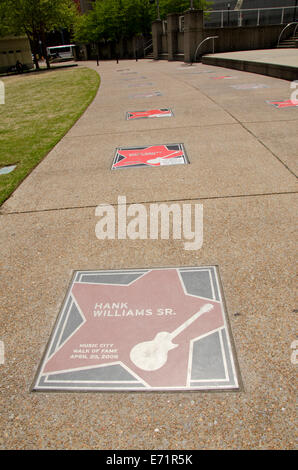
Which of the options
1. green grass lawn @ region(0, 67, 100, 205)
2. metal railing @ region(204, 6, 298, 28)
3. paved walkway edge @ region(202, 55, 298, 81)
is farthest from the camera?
metal railing @ region(204, 6, 298, 28)

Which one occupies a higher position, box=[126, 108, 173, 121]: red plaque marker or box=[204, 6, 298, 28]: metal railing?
box=[204, 6, 298, 28]: metal railing

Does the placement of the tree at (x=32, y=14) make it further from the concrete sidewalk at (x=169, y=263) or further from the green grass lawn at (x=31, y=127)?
the concrete sidewalk at (x=169, y=263)

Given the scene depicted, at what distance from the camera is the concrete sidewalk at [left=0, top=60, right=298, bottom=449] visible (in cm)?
191

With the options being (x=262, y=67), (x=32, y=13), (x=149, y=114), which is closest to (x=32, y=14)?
(x=32, y=13)

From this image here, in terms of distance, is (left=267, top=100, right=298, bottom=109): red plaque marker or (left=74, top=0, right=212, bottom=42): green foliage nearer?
(left=267, top=100, right=298, bottom=109): red plaque marker

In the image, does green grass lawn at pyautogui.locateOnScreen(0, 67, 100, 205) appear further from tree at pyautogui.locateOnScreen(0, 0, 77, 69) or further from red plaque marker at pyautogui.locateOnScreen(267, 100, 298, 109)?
tree at pyautogui.locateOnScreen(0, 0, 77, 69)

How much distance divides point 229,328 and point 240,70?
1739cm

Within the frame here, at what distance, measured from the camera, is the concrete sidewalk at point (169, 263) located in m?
1.91

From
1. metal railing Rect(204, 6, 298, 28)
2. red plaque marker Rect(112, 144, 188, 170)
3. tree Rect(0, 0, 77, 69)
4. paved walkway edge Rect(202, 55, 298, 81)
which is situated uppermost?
tree Rect(0, 0, 77, 69)

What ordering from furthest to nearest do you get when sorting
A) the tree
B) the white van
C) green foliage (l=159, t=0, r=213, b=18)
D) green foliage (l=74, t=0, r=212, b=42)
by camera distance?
the white van < green foliage (l=74, t=0, r=212, b=42) < green foliage (l=159, t=0, r=213, b=18) < the tree

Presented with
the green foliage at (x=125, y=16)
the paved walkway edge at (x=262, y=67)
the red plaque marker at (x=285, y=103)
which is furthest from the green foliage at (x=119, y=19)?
the red plaque marker at (x=285, y=103)


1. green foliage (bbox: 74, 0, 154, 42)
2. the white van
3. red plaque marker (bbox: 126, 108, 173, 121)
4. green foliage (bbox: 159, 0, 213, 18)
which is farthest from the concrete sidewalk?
the white van

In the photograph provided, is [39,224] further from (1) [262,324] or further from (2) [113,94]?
(2) [113,94]
